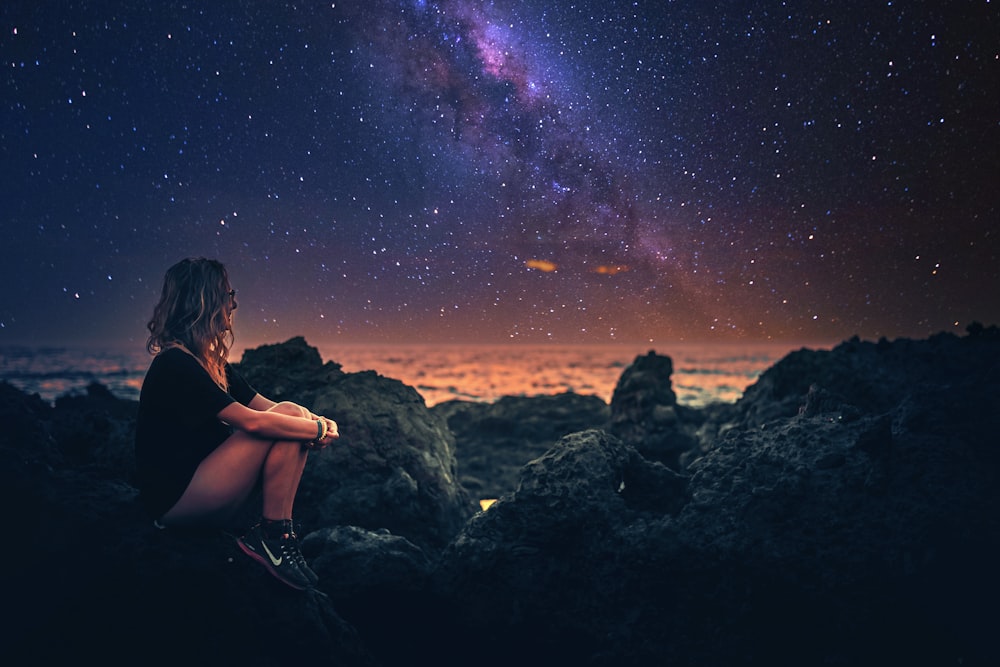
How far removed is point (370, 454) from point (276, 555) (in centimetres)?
250

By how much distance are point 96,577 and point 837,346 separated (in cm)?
869

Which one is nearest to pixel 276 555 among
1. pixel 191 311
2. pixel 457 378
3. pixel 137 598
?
pixel 137 598

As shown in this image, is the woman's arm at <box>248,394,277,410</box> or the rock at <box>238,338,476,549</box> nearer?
the woman's arm at <box>248,394,277,410</box>

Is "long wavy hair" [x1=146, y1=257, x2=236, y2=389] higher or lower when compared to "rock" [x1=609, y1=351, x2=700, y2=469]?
higher

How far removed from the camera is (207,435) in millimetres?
3221

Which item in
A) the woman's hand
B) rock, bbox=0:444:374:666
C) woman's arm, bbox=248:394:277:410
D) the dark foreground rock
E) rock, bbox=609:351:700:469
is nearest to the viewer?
rock, bbox=0:444:374:666

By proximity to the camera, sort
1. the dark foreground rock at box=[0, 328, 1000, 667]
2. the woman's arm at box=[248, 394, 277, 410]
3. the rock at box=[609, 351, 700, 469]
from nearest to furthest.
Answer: the dark foreground rock at box=[0, 328, 1000, 667] → the woman's arm at box=[248, 394, 277, 410] → the rock at box=[609, 351, 700, 469]

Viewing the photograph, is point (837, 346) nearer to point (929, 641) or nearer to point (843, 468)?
point (843, 468)

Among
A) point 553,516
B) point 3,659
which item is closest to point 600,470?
point 553,516

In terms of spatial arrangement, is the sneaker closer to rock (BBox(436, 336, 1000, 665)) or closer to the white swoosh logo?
the white swoosh logo

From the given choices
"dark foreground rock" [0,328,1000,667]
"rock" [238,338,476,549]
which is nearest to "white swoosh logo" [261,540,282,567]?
"dark foreground rock" [0,328,1000,667]

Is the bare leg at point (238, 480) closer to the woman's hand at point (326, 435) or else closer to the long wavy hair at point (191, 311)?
the woman's hand at point (326, 435)

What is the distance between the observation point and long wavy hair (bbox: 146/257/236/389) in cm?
330

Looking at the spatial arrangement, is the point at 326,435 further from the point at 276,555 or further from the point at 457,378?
the point at 457,378
